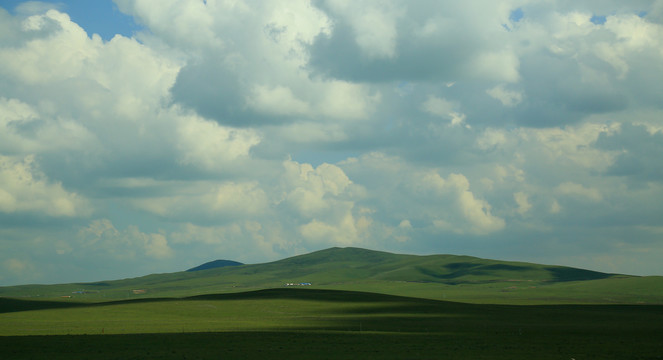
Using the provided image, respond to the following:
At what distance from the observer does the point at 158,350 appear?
52844mm

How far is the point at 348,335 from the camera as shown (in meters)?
67.2

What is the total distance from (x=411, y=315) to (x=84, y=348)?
61354 millimetres

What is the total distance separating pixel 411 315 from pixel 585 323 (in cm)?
2676

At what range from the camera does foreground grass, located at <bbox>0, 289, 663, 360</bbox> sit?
51.2m

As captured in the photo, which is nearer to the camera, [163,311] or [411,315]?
[411,315]

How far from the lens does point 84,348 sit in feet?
179

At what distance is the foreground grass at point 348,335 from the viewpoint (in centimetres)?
5122

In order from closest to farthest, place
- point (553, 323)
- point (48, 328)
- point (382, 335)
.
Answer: point (382, 335)
point (48, 328)
point (553, 323)

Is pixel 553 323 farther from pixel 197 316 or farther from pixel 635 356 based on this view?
pixel 197 316

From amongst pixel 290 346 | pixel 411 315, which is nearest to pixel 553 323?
pixel 411 315

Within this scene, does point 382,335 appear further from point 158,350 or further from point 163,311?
point 163,311

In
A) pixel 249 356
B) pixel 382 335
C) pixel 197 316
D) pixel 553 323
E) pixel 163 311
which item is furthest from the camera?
pixel 163 311

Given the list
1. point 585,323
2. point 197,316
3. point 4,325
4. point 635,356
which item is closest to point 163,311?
point 197,316

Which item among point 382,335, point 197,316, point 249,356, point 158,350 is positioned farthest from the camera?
point 197,316
